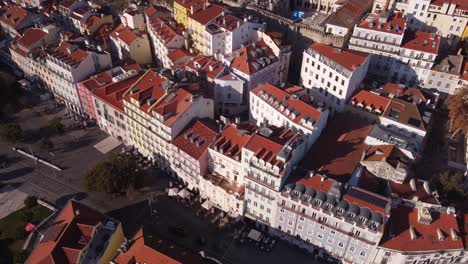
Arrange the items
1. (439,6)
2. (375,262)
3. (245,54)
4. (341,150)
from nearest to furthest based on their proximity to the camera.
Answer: (375,262), (341,150), (245,54), (439,6)

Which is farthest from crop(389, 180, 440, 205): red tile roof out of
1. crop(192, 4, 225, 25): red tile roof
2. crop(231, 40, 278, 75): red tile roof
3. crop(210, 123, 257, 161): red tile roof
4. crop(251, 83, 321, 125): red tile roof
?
crop(192, 4, 225, 25): red tile roof

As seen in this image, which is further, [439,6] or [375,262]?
[439,6]

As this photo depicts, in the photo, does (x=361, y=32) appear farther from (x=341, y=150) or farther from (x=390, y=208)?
(x=390, y=208)

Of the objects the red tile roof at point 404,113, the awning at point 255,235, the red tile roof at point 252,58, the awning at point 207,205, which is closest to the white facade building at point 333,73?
the red tile roof at point 252,58

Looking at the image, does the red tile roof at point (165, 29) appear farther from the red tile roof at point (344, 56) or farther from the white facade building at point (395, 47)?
the white facade building at point (395, 47)

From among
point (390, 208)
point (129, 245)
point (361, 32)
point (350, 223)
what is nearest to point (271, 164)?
point (350, 223)

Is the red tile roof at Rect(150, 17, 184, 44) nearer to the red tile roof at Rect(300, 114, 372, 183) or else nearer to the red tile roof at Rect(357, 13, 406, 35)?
the red tile roof at Rect(357, 13, 406, 35)
